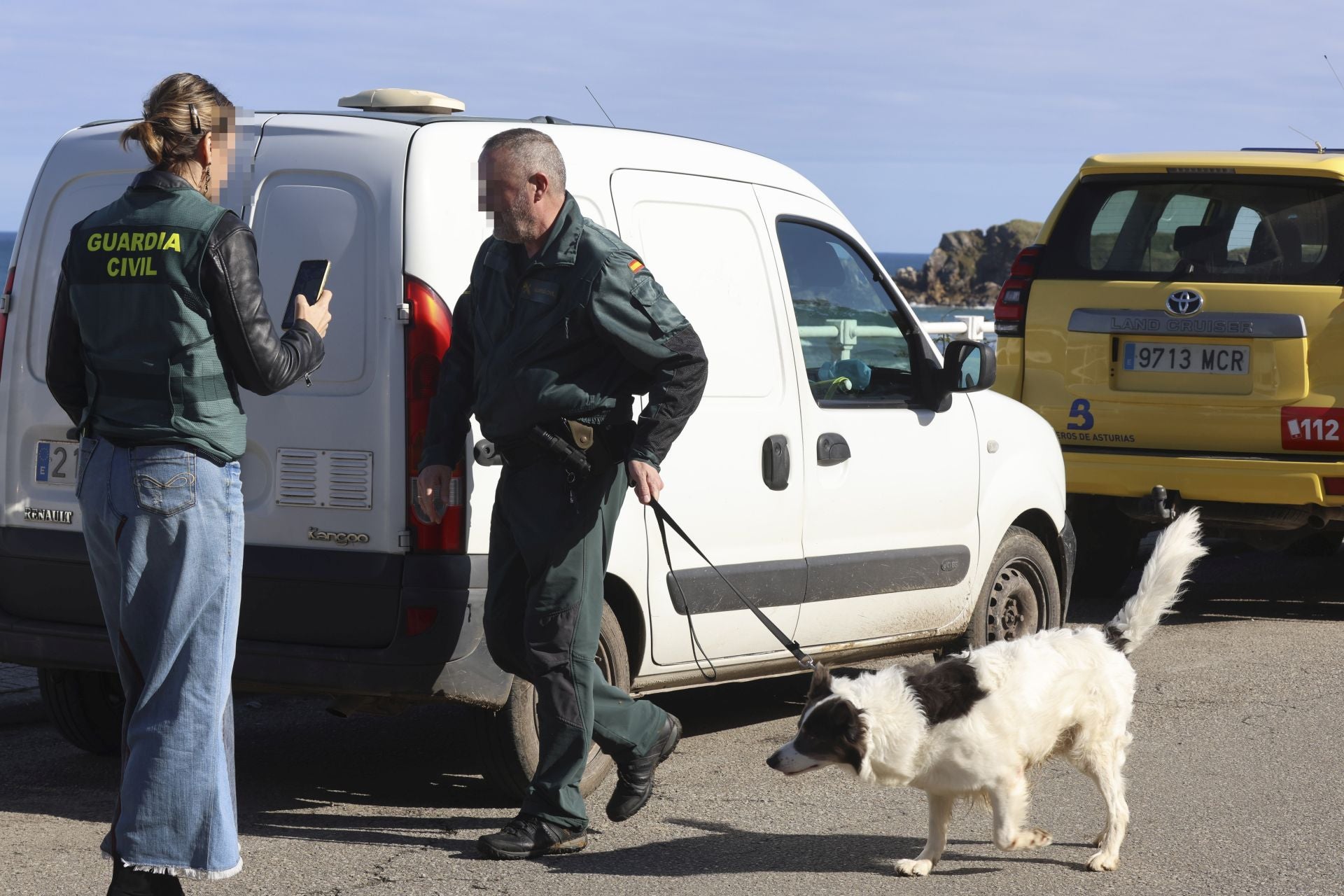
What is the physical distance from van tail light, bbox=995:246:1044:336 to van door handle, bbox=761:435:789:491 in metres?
3.43

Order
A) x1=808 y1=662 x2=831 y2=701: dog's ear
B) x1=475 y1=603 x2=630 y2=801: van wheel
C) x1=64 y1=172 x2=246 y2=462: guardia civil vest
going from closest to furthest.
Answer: x1=64 y1=172 x2=246 y2=462: guardia civil vest
x1=808 y1=662 x2=831 y2=701: dog's ear
x1=475 y1=603 x2=630 y2=801: van wheel

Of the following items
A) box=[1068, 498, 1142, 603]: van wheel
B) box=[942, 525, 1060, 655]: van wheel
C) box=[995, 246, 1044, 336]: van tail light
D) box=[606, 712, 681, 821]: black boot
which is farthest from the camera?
box=[1068, 498, 1142, 603]: van wheel

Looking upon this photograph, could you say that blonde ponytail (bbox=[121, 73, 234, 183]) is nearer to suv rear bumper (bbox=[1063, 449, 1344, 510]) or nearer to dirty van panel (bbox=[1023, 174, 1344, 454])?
suv rear bumper (bbox=[1063, 449, 1344, 510])

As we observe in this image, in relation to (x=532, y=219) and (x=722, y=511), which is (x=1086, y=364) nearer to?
(x=722, y=511)

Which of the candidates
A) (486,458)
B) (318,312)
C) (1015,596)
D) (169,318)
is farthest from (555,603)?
(1015,596)

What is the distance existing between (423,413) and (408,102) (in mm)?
1264

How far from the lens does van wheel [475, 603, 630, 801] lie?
505cm

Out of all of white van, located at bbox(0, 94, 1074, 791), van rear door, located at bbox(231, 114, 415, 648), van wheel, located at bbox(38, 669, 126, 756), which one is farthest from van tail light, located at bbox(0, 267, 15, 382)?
van wheel, located at bbox(38, 669, 126, 756)

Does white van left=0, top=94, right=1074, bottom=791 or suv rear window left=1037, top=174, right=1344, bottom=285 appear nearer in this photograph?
white van left=0, top=94, right=1074, bottom=791

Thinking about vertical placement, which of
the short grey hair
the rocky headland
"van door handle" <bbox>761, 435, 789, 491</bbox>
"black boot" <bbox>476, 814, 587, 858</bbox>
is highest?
the rocky headland

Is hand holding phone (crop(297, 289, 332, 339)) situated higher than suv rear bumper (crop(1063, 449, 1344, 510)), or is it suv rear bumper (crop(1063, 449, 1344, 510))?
hand holding phone (crop(297, 289, 332, 339))

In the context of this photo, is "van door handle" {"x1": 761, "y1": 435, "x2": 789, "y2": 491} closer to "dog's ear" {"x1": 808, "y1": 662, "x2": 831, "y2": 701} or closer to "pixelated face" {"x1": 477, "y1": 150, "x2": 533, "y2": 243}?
"dog's ear" {"x1": 808, "y1": 662, "x2": 831, "y2": 701}

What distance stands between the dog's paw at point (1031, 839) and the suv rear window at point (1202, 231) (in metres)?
4.33

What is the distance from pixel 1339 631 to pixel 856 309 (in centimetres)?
387
